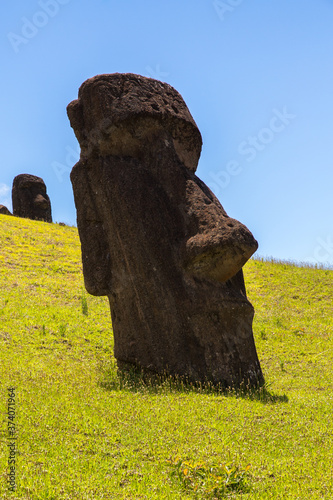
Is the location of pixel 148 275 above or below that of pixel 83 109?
below

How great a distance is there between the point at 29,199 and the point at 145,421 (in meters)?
26.3

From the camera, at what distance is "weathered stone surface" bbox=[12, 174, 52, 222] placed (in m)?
30.8

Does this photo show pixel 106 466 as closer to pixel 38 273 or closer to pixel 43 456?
pixel 43 456

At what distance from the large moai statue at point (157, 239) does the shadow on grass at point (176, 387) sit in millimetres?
156

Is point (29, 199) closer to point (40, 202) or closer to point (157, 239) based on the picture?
point (40, 202)

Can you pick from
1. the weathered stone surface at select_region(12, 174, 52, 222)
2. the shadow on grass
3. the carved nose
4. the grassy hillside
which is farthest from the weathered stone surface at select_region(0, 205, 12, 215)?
the shadow on grass

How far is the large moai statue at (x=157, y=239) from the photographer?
8.81m

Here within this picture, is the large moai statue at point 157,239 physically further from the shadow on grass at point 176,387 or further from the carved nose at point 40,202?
the carved nose at point 40,202

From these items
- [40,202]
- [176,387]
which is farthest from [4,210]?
[176,387]

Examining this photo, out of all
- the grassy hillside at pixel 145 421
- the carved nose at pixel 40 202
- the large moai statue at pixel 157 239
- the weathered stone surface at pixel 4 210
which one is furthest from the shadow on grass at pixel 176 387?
the weathered stone surface at pixel 4 210

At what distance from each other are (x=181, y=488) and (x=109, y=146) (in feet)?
22.5

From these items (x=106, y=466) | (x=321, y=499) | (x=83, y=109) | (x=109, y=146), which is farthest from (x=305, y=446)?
(x=83, y=109)

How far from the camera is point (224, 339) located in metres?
8.83

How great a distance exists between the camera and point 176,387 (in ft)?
27.7
